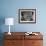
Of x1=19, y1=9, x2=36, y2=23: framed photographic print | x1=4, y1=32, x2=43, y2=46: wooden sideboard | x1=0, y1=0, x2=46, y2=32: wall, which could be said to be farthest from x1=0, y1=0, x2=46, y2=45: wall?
x1=4, y1=32, x2=43, y2=46: wooden sideboard

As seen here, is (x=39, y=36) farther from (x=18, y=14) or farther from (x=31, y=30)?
(x=18, y=14)

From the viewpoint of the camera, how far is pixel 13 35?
394 centimetres

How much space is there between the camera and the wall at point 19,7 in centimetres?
446

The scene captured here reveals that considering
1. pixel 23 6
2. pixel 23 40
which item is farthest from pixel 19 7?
pixel 23 40

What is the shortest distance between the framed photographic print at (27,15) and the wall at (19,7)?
111 millimetres

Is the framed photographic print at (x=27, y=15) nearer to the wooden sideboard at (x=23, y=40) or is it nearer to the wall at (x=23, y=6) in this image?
the wall at (x=23, y=6)

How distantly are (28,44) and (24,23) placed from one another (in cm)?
86

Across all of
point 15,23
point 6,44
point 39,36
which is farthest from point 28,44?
point 15,23

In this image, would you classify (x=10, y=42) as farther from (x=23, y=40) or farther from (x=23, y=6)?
(x=23, y=6)

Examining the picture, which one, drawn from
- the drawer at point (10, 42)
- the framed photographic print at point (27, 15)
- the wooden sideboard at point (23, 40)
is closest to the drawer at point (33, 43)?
the wooden sideboard at point (23, 40)

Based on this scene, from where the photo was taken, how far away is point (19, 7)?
4457 mm

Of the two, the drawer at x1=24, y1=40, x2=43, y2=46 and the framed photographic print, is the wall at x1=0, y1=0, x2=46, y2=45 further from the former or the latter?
the drawer at x1=24, y1=40, x2=43, y2=46

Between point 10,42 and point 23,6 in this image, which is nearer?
point 10,42

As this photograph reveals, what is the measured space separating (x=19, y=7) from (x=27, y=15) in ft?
1.29
